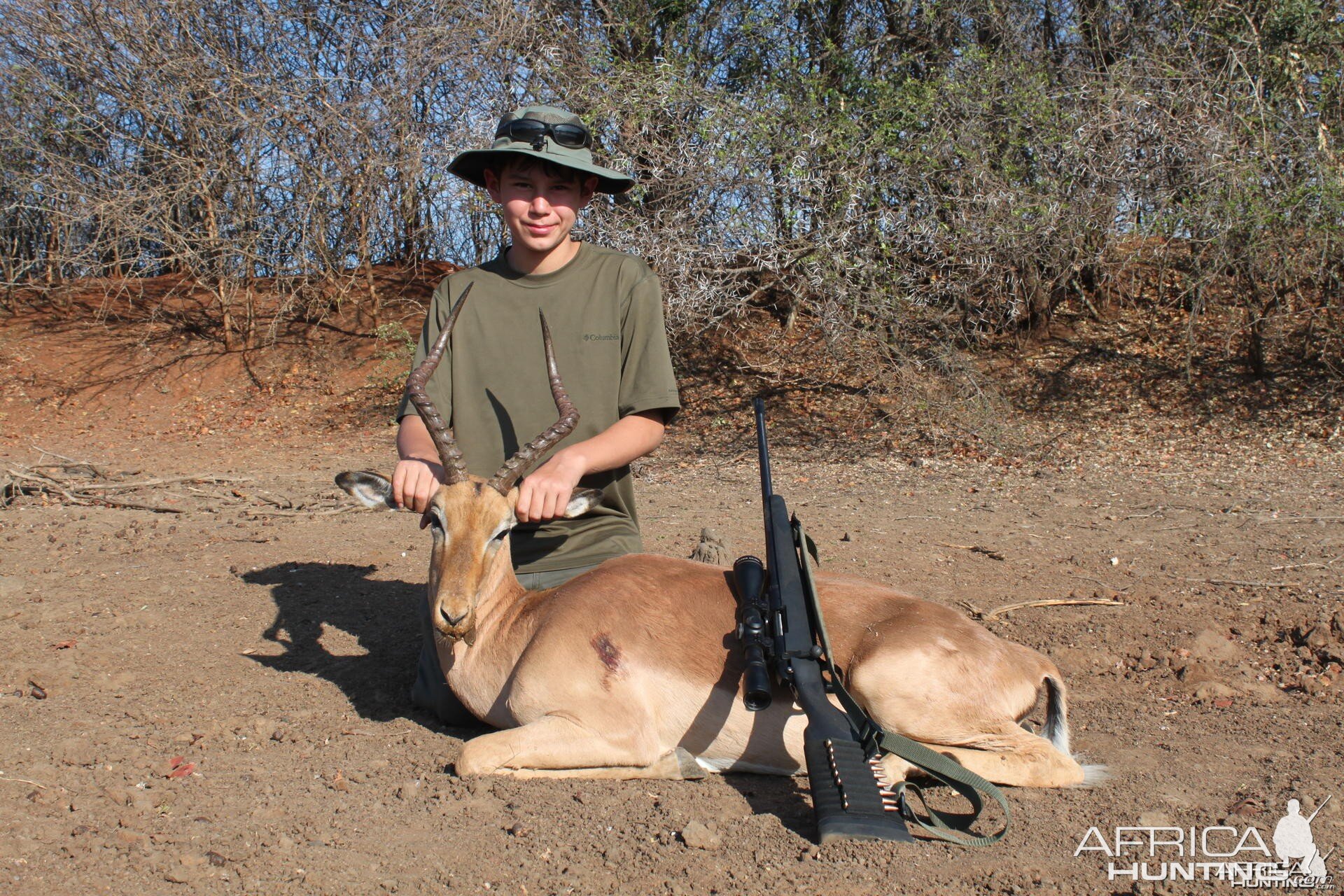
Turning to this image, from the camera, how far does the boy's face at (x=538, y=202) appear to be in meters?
5.00

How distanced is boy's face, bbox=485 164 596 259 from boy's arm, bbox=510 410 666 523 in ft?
3.09

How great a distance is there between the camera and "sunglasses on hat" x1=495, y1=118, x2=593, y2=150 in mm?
4953

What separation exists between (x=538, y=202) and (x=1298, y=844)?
394 cm

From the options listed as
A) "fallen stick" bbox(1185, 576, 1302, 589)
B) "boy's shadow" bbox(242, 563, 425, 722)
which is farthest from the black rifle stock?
"fallen stick" bbox(1185, 576, 1302, 589)

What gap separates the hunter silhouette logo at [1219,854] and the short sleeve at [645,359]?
257 centimetres

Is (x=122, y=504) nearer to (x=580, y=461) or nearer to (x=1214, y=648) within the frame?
(x=580, y=461)

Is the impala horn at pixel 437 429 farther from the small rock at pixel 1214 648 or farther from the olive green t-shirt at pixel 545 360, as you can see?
the small rock at pixel 1214 648

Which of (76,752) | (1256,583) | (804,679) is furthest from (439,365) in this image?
(1256,583)

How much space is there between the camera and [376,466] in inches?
495

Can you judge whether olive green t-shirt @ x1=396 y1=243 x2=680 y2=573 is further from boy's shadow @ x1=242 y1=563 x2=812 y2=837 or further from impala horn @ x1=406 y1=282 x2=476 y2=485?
boy's shadow @ x1=242 y1=563 x2=812 y2=837

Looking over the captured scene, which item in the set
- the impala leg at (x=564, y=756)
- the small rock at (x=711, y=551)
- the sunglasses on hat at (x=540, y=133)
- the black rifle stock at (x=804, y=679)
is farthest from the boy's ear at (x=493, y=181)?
the small rock at (x=711, y=551)

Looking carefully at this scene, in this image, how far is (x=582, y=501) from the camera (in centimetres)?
490

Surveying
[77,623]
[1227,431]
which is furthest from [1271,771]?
[1227,431]

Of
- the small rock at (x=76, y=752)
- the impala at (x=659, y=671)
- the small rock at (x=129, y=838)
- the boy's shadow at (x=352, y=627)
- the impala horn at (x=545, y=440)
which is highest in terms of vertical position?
the impala horn at (x=545, y=440)
